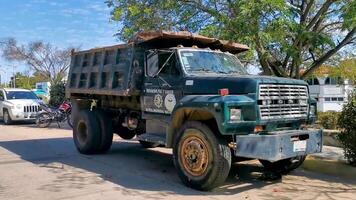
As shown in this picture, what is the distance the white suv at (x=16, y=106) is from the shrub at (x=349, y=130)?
15557 millimetres

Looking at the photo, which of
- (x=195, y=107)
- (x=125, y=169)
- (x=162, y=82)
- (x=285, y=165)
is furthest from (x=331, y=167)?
(x=125, y=169)

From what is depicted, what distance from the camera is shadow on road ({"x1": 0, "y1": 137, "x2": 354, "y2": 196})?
25.5 ft

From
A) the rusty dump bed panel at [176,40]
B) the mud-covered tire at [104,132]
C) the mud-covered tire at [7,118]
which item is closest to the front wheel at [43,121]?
the mud-covered tire at [7,118]

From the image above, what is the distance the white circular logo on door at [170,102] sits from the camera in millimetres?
8742

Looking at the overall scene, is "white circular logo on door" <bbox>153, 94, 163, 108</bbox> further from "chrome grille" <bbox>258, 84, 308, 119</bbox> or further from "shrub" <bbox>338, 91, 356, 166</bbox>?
"shrub" <bbox>338, 91, 356, 166</bbox>

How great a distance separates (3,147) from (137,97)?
190 inches

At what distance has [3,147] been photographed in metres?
12.7

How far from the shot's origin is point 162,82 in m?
9.02

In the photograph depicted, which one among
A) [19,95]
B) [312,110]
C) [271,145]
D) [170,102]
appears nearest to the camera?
[271,145]

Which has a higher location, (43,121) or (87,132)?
(87,132)

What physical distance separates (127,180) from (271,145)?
2.62 m

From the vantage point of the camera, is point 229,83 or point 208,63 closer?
point 229,83

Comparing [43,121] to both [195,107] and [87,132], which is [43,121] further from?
[195,107]

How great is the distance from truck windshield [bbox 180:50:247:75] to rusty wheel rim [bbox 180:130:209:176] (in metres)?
1.47
